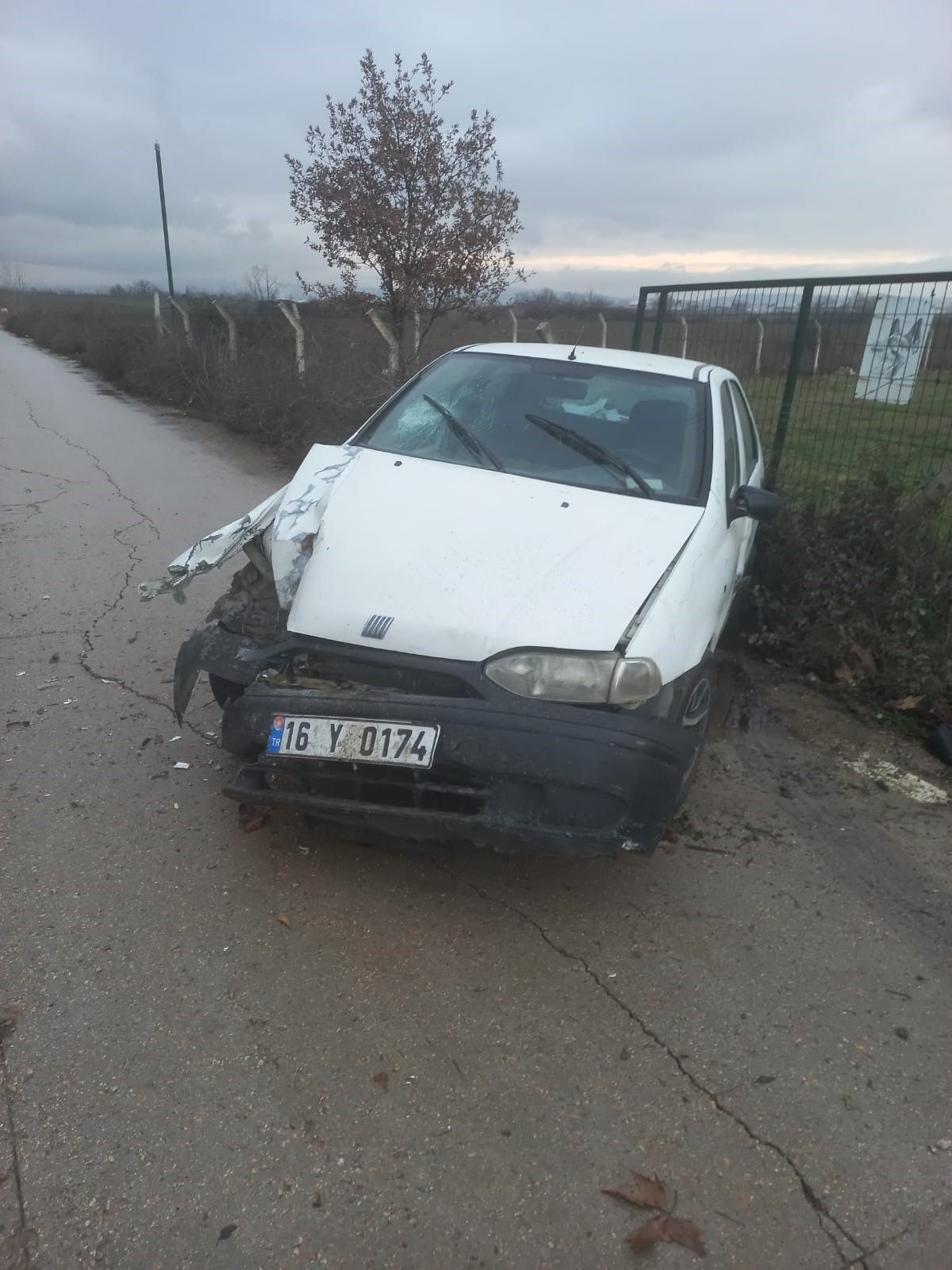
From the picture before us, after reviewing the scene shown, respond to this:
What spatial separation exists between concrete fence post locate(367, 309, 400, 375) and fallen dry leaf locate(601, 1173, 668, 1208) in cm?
908

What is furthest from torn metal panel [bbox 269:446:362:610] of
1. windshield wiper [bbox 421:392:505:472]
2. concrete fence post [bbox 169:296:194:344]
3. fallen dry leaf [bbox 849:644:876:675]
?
concrete fence post [bbox 169:296:194:344]

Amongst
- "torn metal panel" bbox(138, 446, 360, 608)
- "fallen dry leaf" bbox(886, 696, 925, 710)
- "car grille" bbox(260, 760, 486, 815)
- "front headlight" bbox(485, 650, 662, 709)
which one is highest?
"torn metal panel" bbox(138, 446, 360, 608)

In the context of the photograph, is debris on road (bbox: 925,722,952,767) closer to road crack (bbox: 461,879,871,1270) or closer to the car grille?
road crack (bbox: 461,879,871,1270)

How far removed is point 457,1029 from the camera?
8.23 feet

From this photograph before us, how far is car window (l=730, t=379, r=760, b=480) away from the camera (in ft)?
16.2

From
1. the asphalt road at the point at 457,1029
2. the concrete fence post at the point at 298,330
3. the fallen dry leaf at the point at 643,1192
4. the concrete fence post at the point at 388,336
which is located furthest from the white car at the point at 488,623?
the concrete fence post at the point at 298,330

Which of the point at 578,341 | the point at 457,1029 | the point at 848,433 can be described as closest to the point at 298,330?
the point at 578,341

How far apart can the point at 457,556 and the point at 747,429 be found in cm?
285

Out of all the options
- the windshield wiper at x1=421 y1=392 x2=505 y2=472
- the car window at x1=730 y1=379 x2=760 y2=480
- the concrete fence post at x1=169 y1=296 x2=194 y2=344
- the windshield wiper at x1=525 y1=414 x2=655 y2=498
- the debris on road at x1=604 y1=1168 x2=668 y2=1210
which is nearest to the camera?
the debris on road at x1=604 y1=1168 x2=668 y2=1210

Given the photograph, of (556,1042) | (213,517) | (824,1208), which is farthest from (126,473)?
(824,1208)

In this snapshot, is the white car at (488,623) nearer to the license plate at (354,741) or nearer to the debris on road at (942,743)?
the license plate at (354,741)

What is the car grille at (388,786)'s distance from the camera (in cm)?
274

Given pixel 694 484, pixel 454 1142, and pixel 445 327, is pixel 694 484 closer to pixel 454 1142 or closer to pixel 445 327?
pixel 454 1142

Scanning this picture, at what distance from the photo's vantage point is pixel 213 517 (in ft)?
26.2
